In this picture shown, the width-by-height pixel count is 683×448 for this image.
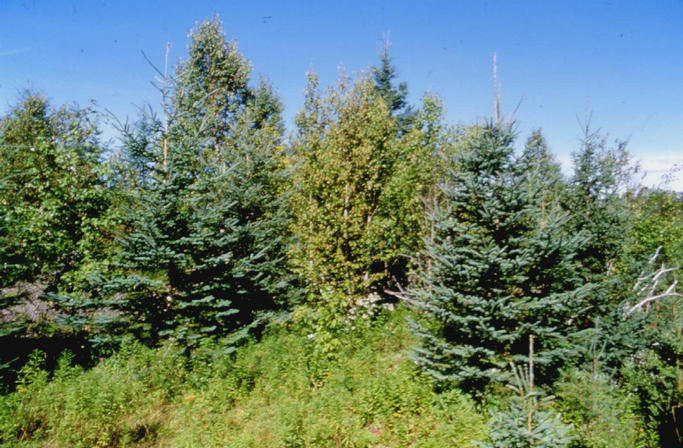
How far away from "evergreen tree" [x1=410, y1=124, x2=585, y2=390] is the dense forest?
5 cm

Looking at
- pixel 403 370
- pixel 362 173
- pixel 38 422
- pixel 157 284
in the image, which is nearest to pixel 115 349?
pixel 157 284

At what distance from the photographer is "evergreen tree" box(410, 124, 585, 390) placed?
6.43 m

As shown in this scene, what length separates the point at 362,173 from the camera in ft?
34.7

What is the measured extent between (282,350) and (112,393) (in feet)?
11.7

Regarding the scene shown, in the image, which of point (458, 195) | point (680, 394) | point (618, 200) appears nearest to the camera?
point (680, 394)

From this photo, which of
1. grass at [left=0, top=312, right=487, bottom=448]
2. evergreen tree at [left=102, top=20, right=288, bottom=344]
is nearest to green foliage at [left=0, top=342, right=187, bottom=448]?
grass at [left=0, top=312, right=487, bottom=448]

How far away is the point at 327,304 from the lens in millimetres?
9844

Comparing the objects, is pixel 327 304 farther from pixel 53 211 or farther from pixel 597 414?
pixel 53 211

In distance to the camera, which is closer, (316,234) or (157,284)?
(157,284)

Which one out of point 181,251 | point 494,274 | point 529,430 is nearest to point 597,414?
point 529,430

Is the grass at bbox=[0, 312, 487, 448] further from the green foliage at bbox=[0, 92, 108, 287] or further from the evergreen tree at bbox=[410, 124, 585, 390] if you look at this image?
the green foliage at bbox=[0, 92, 108, 287]

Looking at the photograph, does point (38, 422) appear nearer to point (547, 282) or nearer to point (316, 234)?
point (316, 234)

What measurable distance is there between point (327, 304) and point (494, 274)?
15.9ft

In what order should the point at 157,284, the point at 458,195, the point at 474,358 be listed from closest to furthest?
the point at 474,358 < the point at 458,195 < the point at 157,284
